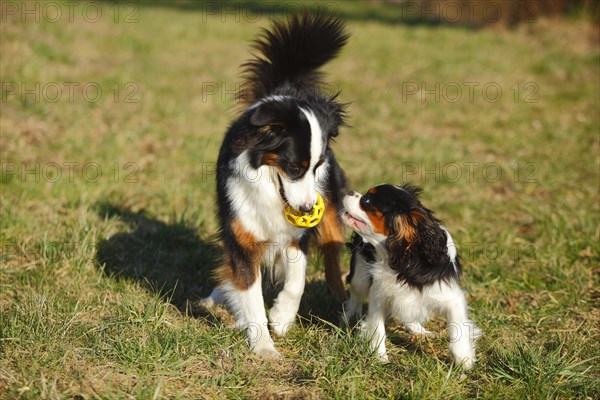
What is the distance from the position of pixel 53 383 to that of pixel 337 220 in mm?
2162

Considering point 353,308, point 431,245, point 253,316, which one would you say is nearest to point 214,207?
point 353,308

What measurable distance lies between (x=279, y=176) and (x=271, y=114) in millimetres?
430

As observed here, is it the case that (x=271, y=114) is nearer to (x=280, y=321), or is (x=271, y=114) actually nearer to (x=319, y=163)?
(x=319, y=163)

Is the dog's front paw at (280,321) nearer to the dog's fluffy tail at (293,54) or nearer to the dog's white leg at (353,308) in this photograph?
the dog's white leg at (353,308)

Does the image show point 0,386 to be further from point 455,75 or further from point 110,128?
point 455,75

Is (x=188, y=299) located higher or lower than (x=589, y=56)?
lower

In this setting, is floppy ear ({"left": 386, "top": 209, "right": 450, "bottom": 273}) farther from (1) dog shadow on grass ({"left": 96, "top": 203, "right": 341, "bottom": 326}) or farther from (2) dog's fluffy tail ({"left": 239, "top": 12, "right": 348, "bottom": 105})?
(2) dog's fluffy tail ({"left": 239, "top": 12, "right": 348, "bottom": 105})

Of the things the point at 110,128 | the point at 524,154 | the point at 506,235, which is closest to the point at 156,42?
the point at 110,128

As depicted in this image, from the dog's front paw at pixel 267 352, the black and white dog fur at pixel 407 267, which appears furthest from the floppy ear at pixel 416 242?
the dog's front paw at pixel 267 352

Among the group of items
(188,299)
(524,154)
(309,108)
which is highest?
(309,108)

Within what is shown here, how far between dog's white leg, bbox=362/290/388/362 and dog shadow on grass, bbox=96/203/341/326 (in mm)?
385

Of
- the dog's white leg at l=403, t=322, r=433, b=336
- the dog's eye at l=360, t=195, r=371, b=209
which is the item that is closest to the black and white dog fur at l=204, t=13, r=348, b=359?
the dog's eye at l=360, t=195, r=371, b=209

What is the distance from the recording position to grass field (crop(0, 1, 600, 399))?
3.43 metres

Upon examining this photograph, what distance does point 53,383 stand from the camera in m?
3.05
